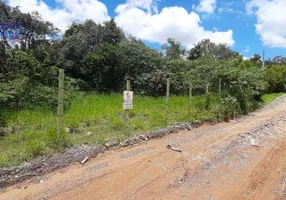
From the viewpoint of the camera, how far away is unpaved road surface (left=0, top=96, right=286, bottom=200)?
3873mm

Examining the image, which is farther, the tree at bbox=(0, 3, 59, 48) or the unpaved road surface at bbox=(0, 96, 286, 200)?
the tree at bbox=(0, 3, 59, 48)

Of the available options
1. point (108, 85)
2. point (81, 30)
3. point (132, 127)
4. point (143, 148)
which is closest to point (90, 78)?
point (108, 85)

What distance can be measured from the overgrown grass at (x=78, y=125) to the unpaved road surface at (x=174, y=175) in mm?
704

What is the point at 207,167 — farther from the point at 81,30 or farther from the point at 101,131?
the point at 81,30

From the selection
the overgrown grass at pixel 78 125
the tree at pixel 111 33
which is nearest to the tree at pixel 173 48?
the tree at pixel 111 33

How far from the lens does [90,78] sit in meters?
20.3

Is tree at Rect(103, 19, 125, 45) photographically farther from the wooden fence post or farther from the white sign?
the wooden fence post

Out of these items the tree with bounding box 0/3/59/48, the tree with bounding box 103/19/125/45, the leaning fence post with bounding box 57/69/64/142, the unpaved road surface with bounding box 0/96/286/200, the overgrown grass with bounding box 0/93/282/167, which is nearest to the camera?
the unpaved road surface with bounding box 0/96/286/200

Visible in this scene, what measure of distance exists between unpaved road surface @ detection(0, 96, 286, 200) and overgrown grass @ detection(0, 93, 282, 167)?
2.31ft

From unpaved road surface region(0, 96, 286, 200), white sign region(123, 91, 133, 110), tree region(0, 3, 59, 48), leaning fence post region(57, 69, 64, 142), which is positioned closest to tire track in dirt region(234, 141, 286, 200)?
unpaved road surface region(0, 96, 286, 200)

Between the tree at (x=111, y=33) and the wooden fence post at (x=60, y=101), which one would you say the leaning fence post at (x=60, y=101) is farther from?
the tree at (x=111, y=33)

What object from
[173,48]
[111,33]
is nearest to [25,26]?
[111,33]

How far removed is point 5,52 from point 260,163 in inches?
564

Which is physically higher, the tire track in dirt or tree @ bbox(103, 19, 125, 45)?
tree @ bbox(103, 19, 125, 45)
